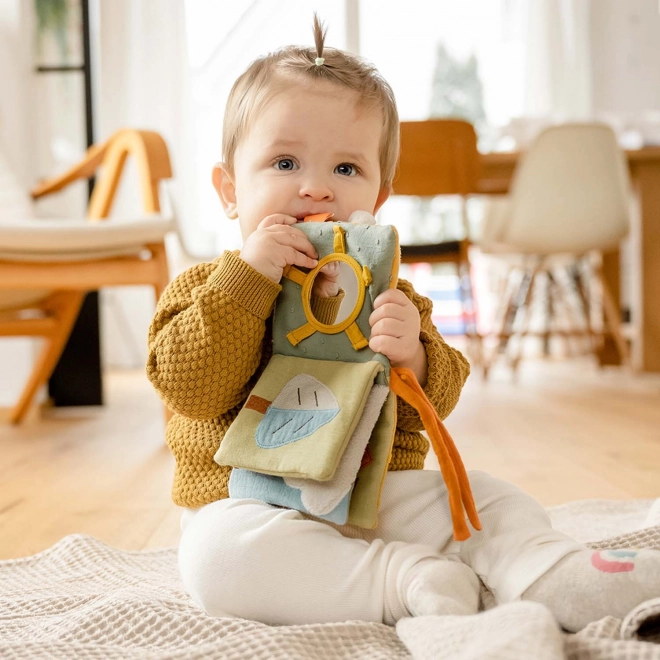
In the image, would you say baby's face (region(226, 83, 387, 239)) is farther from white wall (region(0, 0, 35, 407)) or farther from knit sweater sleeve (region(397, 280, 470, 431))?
white wall (region(0, 0, 35, 407))

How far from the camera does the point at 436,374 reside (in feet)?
2.75

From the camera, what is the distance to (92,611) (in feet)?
2.39

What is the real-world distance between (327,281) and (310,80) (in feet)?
0.71

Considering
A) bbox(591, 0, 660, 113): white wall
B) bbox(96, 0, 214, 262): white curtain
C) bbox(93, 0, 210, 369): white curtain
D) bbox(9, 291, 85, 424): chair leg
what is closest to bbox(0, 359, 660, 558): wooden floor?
bbox(9, 291, 85, 424): chair leg

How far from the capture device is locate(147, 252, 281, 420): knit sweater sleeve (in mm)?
788

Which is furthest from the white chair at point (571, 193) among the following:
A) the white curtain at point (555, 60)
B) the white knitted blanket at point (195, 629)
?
the white knitted blanket at point (195, 629)

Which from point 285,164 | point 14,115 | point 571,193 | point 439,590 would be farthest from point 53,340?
point 571,193

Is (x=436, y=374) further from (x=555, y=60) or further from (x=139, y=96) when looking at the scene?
(x=555, y=60)

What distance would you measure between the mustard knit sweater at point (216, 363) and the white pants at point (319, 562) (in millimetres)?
97

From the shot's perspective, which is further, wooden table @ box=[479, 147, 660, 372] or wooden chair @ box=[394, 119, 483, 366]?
wooden table @ box=[479, 147, 660, 372]

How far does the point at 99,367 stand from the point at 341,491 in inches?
73.4

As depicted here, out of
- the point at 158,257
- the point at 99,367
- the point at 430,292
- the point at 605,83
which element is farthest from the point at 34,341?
the point at 605,83

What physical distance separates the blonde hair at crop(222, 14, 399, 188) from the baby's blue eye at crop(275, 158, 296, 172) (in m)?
0.06

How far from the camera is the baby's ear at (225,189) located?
0.95 metres
